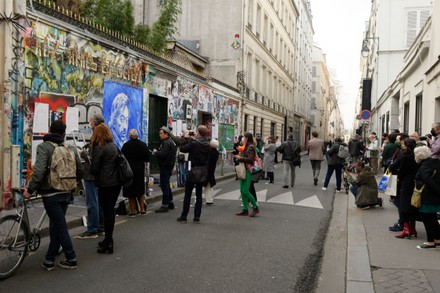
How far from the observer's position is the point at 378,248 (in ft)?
19.7

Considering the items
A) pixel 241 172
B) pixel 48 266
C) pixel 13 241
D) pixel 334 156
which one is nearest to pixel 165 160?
pixel 241 172

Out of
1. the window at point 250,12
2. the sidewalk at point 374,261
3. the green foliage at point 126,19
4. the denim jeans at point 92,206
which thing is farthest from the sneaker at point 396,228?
the window at point 250,12

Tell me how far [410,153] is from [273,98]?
1179 inches

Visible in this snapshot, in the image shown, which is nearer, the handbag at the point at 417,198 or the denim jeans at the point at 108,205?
the denim jeans at the point at 108,205

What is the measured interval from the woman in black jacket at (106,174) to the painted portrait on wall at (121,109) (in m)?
5.76

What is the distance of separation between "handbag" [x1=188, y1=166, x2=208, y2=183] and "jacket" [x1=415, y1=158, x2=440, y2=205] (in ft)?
11.4

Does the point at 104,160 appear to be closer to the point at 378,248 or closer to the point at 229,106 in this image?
the point at 378,248

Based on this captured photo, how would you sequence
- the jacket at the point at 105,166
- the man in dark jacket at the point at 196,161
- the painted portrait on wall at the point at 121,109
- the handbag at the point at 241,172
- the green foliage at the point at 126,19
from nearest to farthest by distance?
the jacket at the point at 105,166, the man in dark jacket at the point at 196,161, the handbag at the point at 241,172, the painted portrait on wall at the point at 121,109, the green foliage at the point at 126,19

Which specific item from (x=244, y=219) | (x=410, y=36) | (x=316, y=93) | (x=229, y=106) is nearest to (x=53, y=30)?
(x=244, y=219)

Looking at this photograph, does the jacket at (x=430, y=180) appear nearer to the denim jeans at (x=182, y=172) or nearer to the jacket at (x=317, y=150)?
the denim jeans at (x=182, y=172)

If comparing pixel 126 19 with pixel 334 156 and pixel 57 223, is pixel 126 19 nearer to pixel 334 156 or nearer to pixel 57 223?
pixel 334 156

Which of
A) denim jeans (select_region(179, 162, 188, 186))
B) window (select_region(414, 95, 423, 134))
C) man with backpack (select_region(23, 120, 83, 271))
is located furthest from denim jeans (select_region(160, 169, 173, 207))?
window (select_region(414, 95, 423, 134))

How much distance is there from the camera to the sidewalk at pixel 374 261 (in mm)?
4512

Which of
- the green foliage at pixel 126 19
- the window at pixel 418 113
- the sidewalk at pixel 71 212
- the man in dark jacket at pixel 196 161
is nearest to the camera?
the sidewalk at pixel 71 212
